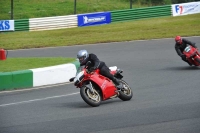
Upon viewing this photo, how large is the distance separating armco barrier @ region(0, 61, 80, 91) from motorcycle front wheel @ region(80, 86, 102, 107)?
11.1 feet

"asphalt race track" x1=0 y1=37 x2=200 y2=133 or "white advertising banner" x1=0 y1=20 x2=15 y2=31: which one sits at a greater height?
"asphalt race track" x1=0 y1=37 x2=200 y2=133

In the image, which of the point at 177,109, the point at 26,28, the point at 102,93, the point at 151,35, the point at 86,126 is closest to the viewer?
the point at 86,126

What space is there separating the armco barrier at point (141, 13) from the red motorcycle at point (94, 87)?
24.1 metres

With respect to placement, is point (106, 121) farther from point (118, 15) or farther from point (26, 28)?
point (118, 15)

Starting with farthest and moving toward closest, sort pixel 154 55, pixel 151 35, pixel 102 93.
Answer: pixel 151 35 → pixel 154 55 → pixel 102 93

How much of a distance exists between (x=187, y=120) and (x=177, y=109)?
3.78 feet

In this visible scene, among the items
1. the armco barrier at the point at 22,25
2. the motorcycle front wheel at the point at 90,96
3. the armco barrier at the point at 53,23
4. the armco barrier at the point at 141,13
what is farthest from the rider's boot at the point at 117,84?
the armco barrier at the point at 141,13

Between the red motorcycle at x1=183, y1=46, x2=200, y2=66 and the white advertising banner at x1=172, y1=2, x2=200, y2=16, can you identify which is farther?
the white advertising banner at x1=172, y1=2, x2=200, y2=16

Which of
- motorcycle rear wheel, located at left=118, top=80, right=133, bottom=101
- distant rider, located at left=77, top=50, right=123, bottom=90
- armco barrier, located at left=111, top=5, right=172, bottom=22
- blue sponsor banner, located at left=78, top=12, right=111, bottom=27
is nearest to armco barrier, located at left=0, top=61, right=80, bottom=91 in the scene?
distant rider, located at left=77, top=50, right=123, bottom=90

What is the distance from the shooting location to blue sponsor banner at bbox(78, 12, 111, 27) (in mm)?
34781

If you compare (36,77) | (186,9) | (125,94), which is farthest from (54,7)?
(125,94)

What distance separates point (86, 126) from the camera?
9.37 meters

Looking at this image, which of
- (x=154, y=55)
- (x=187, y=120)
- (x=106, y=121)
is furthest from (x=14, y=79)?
(x=154, y=55)

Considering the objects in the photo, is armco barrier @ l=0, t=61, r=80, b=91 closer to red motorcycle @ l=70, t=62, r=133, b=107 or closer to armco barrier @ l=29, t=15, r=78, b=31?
red motorcycle @ l=70, t=62, r=133, b=107
